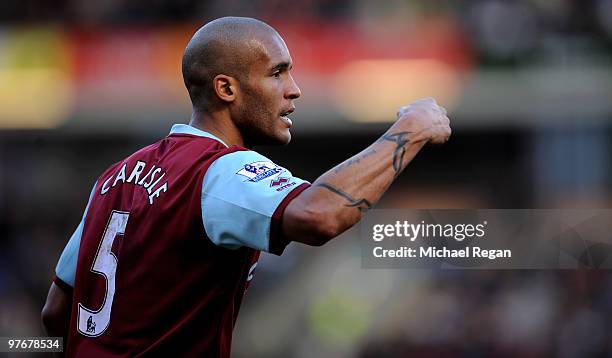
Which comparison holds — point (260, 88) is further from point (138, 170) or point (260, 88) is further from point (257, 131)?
point (138, 170)

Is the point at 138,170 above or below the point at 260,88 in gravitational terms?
below

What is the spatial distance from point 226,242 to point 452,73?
10.3 meters

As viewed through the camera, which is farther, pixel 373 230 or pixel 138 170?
pixel 373 230

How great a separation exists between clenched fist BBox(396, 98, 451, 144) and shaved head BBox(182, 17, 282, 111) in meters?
0.60

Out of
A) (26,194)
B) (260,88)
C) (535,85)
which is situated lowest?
(260,88)

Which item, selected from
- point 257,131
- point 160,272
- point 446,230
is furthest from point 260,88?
point 446,230

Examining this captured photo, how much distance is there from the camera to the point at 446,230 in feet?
16.9

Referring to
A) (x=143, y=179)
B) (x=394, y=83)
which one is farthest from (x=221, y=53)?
(x=394, y=83)

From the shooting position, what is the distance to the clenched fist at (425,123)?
106 inches

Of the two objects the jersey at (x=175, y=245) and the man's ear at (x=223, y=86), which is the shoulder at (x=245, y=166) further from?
the man's ear at (x=223, y=86)

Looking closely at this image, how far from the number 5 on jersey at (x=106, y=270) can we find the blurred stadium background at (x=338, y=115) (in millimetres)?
6951

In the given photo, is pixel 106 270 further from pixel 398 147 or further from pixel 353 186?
pixel 398 147

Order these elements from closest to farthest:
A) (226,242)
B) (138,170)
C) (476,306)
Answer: (226,242)
(138,170)
(476,306)

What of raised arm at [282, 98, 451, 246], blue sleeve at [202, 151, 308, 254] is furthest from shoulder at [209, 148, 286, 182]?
raised arm at [282, 98, 451, 246]
